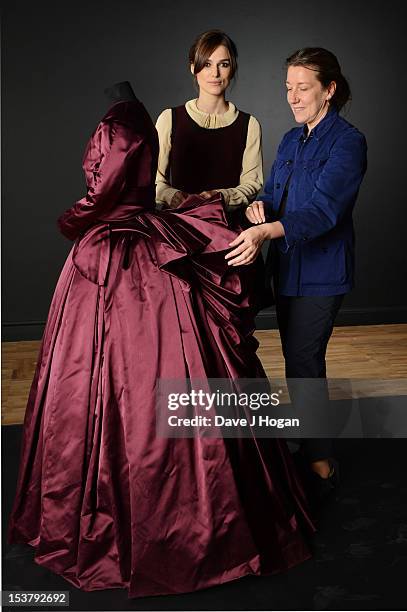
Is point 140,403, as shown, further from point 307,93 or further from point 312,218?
point 307,93

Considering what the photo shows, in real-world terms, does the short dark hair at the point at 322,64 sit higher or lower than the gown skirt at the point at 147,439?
higher

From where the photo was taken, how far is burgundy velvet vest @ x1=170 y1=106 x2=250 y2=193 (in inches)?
110

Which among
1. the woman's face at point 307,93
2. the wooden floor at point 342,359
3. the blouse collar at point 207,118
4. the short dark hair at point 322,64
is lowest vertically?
the wooden floor at point 342,359

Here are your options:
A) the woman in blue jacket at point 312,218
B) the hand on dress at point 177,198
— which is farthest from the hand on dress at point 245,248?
the hand on dress at point 177,198

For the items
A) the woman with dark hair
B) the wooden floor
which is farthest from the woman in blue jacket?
the wooden floor

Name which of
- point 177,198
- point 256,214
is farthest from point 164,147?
point 256,214

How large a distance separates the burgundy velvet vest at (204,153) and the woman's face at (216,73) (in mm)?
138

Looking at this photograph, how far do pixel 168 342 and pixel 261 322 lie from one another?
136 inches

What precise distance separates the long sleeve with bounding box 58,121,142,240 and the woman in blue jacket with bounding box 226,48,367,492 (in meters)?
0.38

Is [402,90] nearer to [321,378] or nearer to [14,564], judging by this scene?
[321,378]

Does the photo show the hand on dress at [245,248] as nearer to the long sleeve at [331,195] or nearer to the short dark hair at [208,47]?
the long sleeve at [331,195]

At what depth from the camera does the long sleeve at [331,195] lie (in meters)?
2.34

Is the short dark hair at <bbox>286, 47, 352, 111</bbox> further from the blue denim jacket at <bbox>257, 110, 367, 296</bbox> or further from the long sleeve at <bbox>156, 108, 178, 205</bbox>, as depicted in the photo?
the long sleeve at <bbox>156, 108, 178, 205</bbox>

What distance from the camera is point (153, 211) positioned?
7.36 ft
